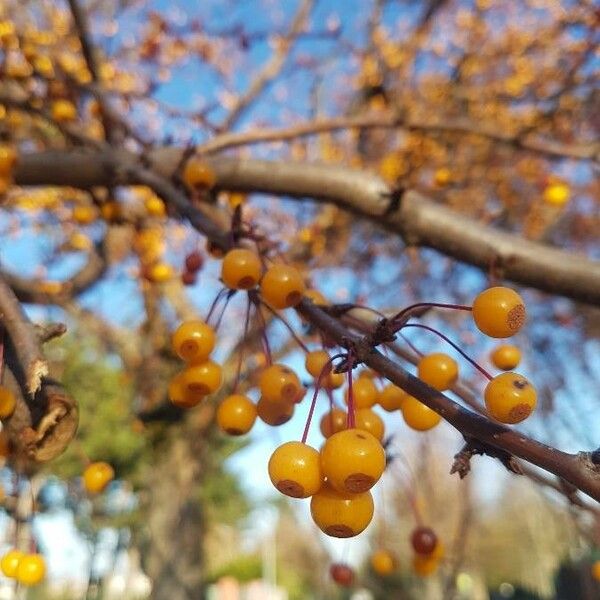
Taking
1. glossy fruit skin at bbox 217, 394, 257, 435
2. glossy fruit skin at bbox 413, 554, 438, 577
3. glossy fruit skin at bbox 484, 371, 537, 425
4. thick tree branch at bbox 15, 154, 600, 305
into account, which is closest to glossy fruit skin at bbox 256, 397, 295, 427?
glossy fruit skin at bbox 217, 394, 257, 435

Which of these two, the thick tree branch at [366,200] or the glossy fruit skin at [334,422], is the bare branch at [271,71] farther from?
the glossy fruit skin at [334,422]

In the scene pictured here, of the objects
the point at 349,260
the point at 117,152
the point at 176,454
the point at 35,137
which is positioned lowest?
the point at 176,454

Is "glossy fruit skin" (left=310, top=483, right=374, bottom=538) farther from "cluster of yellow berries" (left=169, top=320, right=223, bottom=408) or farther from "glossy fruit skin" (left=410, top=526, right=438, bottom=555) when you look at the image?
"glossy fruit skin" (left=410, top=526, right=438, bottom=555)

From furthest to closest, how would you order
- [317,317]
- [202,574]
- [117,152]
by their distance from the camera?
[202,574]
[117,152]
[317,317]

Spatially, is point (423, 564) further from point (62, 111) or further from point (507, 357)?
point (62, 111)

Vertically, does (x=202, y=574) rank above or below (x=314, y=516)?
below

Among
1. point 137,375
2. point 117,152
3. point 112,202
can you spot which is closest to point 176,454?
point 137,375

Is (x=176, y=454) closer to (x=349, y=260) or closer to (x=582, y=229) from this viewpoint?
(x=349, y=260)

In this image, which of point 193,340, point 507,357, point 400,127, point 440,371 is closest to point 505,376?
point 440,371
